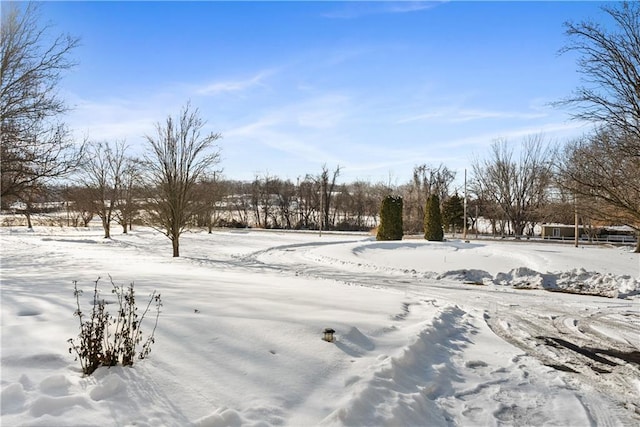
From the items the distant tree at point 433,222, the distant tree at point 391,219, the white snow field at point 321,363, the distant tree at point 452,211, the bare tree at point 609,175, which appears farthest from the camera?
the distant tree at point 452,211

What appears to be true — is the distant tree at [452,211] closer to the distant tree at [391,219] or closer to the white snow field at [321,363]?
the distant tree at [391,219]

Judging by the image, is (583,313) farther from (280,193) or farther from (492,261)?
(280,193)

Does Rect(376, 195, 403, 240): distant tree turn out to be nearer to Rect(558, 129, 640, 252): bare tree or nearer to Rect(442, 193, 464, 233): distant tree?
Rect(558, 129, 640, 252): bare tree

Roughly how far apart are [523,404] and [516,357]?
1.87 m

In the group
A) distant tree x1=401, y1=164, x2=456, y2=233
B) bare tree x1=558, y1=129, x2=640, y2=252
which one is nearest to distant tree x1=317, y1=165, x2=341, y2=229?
distant tree x1=401, y1=164, x2=456, y2=233

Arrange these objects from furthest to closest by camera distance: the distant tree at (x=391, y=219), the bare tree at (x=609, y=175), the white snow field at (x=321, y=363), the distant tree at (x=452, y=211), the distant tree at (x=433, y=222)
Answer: the distant tree at (x=452, y=211), the distant tree at (x=391, y=219), the distant tree at (x=433, y=222), the bare tree at (x=609, y=175), the white snow field at (x=321, y=363)

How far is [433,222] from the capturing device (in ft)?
94.9

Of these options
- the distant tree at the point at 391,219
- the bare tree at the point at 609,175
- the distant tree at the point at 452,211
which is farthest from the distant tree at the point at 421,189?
the bare tree at the point at 609,175

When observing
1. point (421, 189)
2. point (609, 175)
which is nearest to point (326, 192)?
point (421, 189)

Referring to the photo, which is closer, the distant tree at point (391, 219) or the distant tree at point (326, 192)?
the distant tree at point (391, 219)

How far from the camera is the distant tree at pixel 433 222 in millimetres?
Answer: 28797

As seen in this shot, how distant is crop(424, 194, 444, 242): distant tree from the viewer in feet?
94.5

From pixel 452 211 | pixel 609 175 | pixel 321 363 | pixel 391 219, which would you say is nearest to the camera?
pixel 321 363

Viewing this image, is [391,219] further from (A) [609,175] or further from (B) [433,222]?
(A) [609,175]
